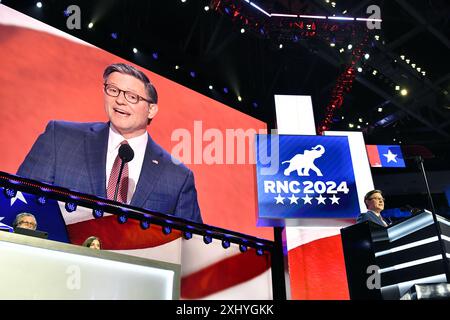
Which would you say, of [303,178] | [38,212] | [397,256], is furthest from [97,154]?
[397,256]

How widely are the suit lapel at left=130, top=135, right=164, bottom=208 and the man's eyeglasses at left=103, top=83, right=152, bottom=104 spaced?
0.59 m

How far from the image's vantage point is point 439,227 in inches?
115

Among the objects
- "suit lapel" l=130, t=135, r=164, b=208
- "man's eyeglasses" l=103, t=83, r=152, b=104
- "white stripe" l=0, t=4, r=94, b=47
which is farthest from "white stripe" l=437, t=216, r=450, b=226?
"white stripe" l=0, t=4, r=94, b=47

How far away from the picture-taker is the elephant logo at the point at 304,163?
21.9ft

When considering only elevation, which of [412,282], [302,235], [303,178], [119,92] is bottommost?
[412,282]

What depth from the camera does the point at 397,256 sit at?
3.12 m

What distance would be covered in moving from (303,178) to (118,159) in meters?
2.94

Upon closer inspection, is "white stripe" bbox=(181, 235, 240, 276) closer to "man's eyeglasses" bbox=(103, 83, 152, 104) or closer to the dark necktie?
the dark necktie

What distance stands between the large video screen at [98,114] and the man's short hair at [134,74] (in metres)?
0.09

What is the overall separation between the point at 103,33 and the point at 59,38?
774 mm

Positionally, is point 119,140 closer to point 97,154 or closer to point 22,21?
point 97,154

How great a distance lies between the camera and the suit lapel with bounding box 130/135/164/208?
5453 mm
